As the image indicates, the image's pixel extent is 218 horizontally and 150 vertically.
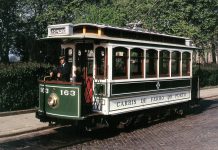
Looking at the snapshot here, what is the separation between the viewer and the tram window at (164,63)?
15.4 m

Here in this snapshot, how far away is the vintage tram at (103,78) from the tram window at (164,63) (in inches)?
4.2

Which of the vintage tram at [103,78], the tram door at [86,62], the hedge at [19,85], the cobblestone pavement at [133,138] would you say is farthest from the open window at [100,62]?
the hedge at [19,85]

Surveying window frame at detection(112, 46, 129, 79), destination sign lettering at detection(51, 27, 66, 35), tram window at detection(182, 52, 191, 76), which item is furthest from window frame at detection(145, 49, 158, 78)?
destination sign lettering at detection(51, 27, 66, 35)

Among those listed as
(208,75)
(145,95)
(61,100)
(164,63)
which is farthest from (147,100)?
(208,75)

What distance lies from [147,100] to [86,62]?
2762mm

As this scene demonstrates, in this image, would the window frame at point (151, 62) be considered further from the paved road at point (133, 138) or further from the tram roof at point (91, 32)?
the paved road at point (133, 138)

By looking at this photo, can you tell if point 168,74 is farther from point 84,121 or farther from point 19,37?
point 19,37

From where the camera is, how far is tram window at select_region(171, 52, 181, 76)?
53.6ft

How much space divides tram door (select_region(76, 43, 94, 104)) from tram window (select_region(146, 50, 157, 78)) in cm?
243

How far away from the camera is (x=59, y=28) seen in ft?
41.6

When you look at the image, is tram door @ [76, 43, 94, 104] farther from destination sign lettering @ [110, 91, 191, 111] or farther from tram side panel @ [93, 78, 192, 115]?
destination sign lettering @ [110, 91, 191, 111]

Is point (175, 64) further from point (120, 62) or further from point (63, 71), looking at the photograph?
point (63, 71)

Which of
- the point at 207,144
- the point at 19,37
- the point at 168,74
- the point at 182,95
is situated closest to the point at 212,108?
the point at 182,95

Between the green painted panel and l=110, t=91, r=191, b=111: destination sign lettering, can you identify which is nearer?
the green painted panel
